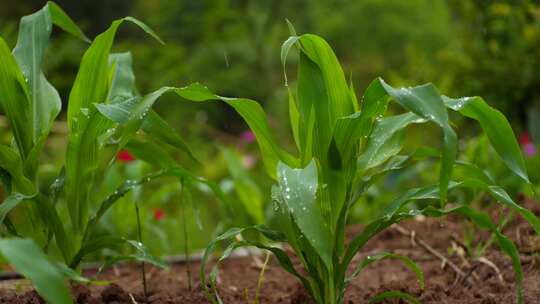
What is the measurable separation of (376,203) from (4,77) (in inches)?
99.5

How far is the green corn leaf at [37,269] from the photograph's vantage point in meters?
1.10

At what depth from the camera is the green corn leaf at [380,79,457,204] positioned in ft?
4.28

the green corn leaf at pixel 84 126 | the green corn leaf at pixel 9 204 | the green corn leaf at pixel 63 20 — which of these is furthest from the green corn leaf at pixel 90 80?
the green corn leaf at pixel 9 204

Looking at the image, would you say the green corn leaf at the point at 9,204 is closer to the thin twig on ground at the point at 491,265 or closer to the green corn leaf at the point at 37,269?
the green corn leaf at the point at 37,269

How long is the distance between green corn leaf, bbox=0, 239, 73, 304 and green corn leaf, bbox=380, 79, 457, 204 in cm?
65

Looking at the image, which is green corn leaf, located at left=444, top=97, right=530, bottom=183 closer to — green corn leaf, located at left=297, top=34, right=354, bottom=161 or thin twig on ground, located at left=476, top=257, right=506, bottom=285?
green corn leaf, located at left=297, top=34, right=354, bottom=161

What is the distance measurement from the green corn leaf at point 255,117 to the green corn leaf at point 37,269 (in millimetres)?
524

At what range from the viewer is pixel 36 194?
169cm

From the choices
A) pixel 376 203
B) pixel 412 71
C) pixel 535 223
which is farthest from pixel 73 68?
pixel 535 223

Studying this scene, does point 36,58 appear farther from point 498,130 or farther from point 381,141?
point 498,130

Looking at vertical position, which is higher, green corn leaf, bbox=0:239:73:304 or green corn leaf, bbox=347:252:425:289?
green corn leaf, bbox=0:239:73:304

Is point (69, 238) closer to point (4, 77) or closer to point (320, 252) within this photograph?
point (4, 77)

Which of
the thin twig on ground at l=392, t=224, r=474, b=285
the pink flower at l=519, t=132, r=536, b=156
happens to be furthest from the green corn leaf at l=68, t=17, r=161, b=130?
the pink flower at l=519, t=132, r=536, b=156

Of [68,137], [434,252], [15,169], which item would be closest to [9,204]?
[15,169]
